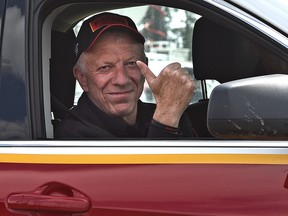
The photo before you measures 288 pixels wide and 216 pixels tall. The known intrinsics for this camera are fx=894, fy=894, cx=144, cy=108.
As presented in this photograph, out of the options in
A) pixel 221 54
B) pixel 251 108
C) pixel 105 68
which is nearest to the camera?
pixel 251 108

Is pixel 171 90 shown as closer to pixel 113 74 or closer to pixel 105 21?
pixel 113 74

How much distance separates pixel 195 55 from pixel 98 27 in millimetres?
367

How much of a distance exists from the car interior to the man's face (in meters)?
0.12

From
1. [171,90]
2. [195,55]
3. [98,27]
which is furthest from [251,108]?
[98,27]

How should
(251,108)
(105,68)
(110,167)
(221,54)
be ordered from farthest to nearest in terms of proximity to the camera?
(105,68), (221,54), (110,167), (251,108)

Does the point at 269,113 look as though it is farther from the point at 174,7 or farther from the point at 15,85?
the point at 15,85

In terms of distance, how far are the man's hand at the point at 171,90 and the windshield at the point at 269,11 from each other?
308 mm

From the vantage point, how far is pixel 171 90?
2783 mm

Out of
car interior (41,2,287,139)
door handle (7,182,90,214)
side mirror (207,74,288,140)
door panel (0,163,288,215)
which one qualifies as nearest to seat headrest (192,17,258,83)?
car interior (41,2,287,139)

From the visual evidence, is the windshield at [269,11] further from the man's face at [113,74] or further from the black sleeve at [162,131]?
the man's face at [113,74]

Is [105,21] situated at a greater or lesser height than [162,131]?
greater

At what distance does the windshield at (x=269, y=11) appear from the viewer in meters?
2.55

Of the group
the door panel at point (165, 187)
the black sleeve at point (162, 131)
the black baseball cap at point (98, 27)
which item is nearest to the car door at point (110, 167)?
the door panel at point (165, 187)

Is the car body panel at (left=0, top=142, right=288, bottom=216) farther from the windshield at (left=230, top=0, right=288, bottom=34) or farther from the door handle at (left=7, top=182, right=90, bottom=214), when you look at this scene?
the windshield at (left=230, top=0, right=288, bottom=34)
